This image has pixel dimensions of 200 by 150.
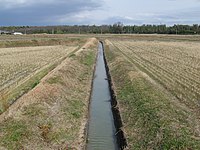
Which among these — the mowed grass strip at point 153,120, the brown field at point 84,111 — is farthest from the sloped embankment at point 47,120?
the mowed grass strip at point 153,120

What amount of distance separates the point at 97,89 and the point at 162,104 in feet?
27.1

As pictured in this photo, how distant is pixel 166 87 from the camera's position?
21.5 metres

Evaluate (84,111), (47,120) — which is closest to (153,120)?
(47,120)

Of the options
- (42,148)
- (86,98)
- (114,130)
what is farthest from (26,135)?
(86,98)

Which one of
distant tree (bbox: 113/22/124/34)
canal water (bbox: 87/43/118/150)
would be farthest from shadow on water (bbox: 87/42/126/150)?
distant tree (bbox: 113/22/124/34)

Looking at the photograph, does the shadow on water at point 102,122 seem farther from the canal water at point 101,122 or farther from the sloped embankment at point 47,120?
the sloped embankment at point 47,120

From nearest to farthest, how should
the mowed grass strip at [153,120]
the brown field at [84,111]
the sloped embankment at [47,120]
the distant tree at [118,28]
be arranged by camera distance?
the mowed grass strip at [153,120] < the sloped embankment at [47,120] < the brown field at [84,111] < the distant tree at [118,28]

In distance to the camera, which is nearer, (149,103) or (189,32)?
(149,103)

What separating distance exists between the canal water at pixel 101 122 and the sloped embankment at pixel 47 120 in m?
0.42

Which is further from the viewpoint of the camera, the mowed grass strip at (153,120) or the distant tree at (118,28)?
the distant tree at (118,28)

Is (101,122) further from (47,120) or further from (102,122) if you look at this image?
(47,120)

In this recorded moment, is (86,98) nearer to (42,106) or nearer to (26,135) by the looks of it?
(42,106)

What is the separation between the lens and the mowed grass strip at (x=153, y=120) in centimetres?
1150

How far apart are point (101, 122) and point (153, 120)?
124 inches
